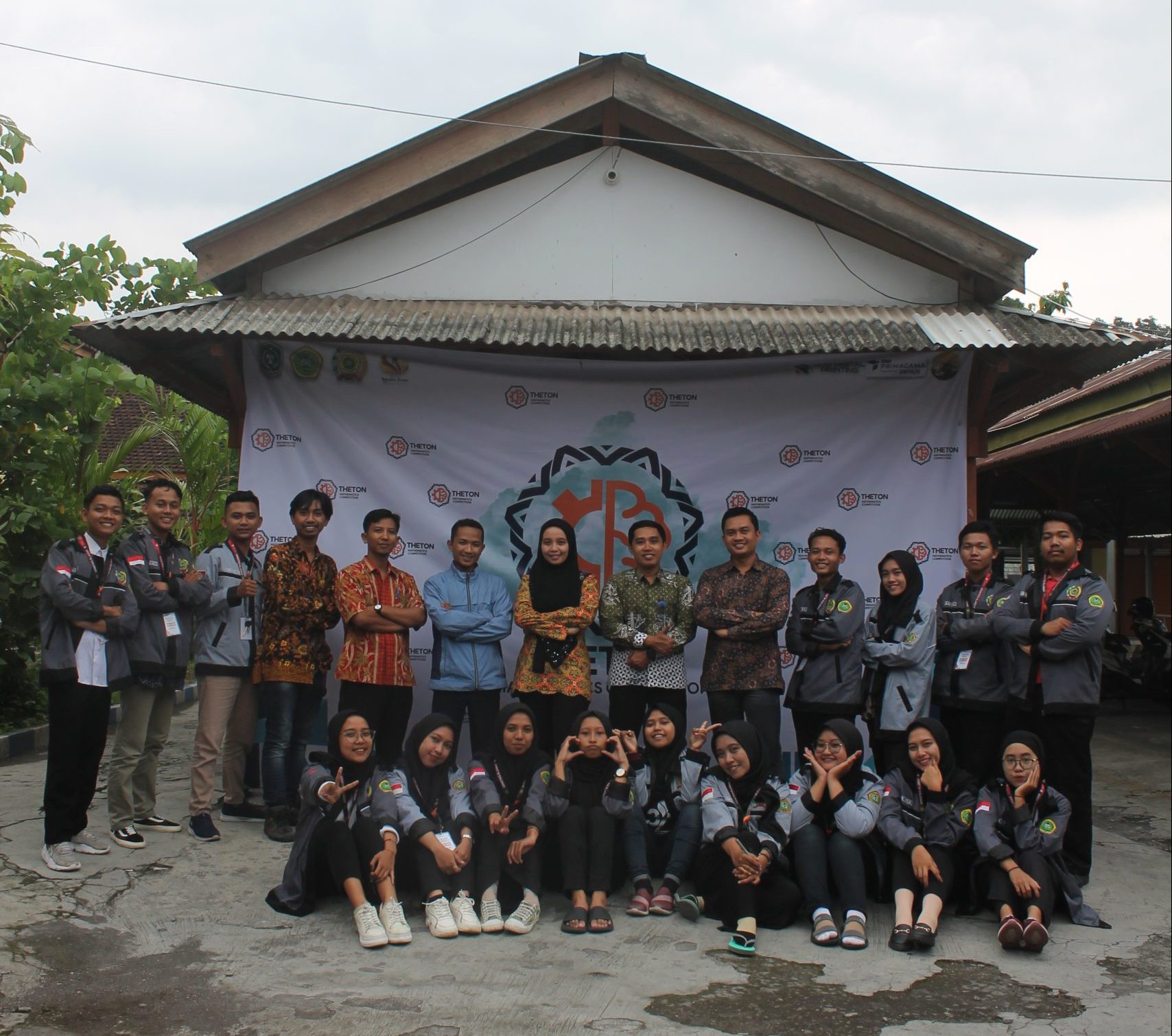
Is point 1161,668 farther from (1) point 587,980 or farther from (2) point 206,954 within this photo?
(2) point 206,954

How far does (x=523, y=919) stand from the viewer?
464 cm

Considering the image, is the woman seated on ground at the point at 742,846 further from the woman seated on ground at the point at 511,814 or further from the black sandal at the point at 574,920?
the woman seated on ground at the point at 511,814

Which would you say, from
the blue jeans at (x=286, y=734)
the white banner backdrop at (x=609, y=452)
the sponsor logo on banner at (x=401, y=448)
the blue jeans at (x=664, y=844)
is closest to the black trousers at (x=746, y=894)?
the blue jeans at (x=664, y=844)

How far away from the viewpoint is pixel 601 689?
6.59 m

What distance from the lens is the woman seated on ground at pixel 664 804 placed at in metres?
5.06

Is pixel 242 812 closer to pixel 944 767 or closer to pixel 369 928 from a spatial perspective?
pixel 369 928

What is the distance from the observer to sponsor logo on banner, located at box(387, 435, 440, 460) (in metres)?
6.54

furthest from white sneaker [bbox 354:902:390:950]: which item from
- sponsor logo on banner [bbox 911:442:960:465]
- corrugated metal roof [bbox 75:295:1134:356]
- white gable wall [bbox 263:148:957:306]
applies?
sponsor logo on banner [bbox 911:442:960:465]

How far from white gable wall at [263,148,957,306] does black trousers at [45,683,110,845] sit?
2.99m

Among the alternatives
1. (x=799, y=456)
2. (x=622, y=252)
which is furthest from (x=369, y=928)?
(x=622, y=252)

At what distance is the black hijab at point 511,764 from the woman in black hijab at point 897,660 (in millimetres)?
1671

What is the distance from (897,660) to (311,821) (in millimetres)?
2841

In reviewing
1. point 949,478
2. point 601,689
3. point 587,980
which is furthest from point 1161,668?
point 587,980

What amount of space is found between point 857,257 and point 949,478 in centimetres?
155
